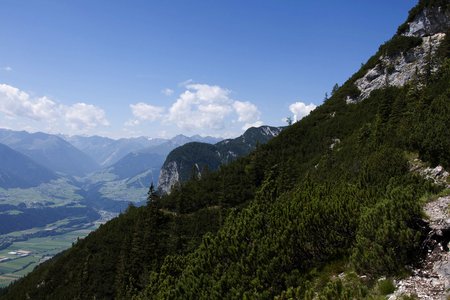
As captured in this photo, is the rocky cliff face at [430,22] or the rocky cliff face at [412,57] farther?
the rocky cliff face at [430,22]

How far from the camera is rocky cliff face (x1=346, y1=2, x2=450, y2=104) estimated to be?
73750 mm

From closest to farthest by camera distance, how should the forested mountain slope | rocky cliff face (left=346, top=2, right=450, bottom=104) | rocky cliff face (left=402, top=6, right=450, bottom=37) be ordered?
the forested mountain slope < rocky cliff face (left=346, top=2, right=450, bottom=104) < rocky cliff face (left=402, top=6, right=450, bottom=37)

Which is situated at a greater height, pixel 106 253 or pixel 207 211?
pixel 207 211

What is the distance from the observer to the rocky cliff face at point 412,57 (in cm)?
7375

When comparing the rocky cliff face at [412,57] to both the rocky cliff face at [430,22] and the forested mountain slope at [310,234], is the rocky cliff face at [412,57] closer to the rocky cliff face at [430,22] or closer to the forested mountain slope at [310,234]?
the rocky cliff face at [430,22]

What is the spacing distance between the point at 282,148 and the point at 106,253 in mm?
43238

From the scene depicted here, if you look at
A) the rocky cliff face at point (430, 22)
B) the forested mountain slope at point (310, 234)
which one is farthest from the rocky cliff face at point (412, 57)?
the forested mountain slope at point (310, 234)

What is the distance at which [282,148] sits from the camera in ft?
260

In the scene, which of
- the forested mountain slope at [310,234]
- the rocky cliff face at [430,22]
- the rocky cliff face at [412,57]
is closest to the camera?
the forested mountain slope at [310,234]

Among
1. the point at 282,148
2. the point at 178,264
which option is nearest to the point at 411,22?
the point at 282,148

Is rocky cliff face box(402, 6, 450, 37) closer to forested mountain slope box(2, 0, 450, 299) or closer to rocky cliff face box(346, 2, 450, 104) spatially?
rocky cliff face box(346, 2, 450, 104)

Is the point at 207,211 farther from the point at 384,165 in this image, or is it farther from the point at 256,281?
the point at 256,281

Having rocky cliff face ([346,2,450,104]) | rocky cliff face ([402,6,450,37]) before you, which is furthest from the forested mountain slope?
rocky cliff face ([402,6,450,37])

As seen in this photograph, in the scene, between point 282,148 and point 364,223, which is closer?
point 364,223
